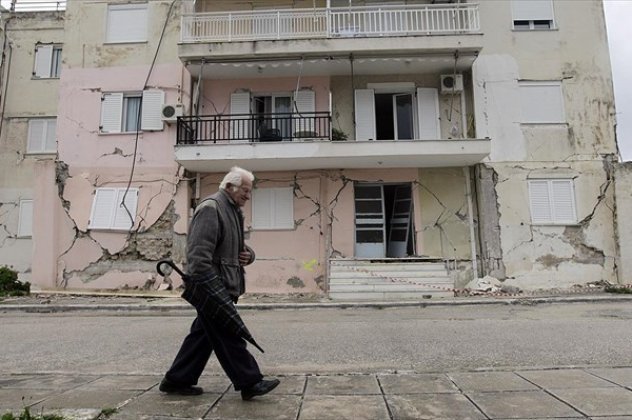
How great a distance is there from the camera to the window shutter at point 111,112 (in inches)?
580

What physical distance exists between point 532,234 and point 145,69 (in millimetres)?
12861

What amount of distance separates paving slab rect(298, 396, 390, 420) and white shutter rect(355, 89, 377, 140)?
38.3 feet

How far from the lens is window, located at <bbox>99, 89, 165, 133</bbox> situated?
14.6 metres

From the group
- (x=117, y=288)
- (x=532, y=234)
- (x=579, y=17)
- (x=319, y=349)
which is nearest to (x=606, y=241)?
(x=532, y=234)

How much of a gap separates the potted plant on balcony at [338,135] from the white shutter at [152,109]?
531 centimetres

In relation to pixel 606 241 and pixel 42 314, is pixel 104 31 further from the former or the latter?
pixel 606 241

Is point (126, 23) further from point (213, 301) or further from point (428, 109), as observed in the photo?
Answer: point (213, 301)

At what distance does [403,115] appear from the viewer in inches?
593

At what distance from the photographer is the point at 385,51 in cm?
1367

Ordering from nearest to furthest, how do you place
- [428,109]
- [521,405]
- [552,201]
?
[521,405], [552,201], [428,109]

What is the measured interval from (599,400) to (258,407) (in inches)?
94.1

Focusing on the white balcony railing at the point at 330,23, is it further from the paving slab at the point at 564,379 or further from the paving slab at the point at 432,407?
the paving slab at the point at 432,407

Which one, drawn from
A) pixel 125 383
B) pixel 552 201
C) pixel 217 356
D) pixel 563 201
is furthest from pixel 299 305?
pixel 563 201

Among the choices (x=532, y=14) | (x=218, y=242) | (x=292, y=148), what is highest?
(x=532, y=14)
